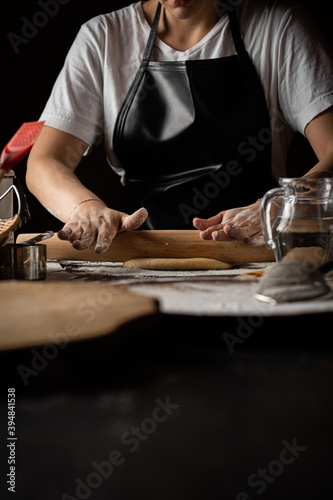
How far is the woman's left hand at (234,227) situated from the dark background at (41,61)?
3.52 feet

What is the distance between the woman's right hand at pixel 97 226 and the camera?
975 millimetres

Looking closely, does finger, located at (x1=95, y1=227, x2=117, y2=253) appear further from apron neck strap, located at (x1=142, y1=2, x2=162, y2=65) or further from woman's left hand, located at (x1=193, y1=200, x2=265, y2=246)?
apron neck strap, located at (x1=142, y1=2, x2=162, y2=65)

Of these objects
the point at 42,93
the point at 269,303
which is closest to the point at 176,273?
the point at 269,303

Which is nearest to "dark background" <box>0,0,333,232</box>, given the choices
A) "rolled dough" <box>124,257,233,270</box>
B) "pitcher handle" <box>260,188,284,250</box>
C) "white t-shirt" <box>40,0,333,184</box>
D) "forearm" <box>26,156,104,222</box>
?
"white t-shirt" <box>40,0,333,184</box>

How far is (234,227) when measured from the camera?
0.98 m

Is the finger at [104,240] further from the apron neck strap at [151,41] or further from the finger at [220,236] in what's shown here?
the apron neck strap at [151,41]

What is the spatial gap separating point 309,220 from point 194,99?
86 centimetres

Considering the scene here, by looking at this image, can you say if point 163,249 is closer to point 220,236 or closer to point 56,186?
point 220,236

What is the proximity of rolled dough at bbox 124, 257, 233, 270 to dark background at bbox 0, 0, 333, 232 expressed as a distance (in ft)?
3.66

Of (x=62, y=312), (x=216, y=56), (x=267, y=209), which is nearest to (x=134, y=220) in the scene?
(x=267, y=209)

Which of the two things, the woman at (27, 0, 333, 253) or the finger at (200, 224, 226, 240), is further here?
the woman at (27, 0, 333, 253)

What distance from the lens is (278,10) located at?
148cm

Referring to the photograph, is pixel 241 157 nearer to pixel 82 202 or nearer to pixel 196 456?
pixel 82 202

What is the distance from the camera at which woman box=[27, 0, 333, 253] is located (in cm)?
145
